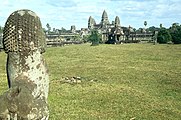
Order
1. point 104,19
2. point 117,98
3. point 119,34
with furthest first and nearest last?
point 104,19, point 119,34, point 117,98

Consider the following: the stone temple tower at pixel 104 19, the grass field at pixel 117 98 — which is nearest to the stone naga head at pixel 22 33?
the grass field at pixel 117 98

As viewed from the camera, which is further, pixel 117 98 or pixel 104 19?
pixel 104 19

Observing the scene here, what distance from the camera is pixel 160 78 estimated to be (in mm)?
17422

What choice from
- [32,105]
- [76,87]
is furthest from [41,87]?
[76,87]

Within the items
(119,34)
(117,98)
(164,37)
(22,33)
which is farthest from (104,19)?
(22,33)

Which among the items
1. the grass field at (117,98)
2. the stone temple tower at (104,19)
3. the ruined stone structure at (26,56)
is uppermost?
the stone temple tower at (104,19)

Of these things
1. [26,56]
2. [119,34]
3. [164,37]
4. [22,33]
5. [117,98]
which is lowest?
[117,98]

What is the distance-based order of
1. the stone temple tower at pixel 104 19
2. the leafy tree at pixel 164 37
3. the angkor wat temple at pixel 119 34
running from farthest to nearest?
1. the stone temple tower at pixel 104 19
2. the angkor wat temple at pixel 119 34
3. the leafy tree at pixel 164 37

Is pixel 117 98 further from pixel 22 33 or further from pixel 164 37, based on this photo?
pixel 164 37

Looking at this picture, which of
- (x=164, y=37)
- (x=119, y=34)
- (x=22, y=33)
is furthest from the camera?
(x=119, y=34)

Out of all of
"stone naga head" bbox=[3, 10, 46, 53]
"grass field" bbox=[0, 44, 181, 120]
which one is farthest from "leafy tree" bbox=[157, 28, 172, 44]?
"stone naga head" bbox=[3, 10, 46, 53]

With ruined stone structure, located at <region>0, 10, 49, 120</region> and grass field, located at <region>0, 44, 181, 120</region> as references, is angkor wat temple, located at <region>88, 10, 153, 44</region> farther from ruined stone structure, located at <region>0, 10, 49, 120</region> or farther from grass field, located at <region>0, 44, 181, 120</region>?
ruined stone structure, located at <region>0, 10, 49, 120</region>

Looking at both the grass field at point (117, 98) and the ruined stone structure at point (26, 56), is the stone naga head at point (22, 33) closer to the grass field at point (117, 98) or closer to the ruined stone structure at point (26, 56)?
the ruined stone structure at point (26, 56)

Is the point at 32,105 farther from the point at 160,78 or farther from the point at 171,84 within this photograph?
the point at 160,78
